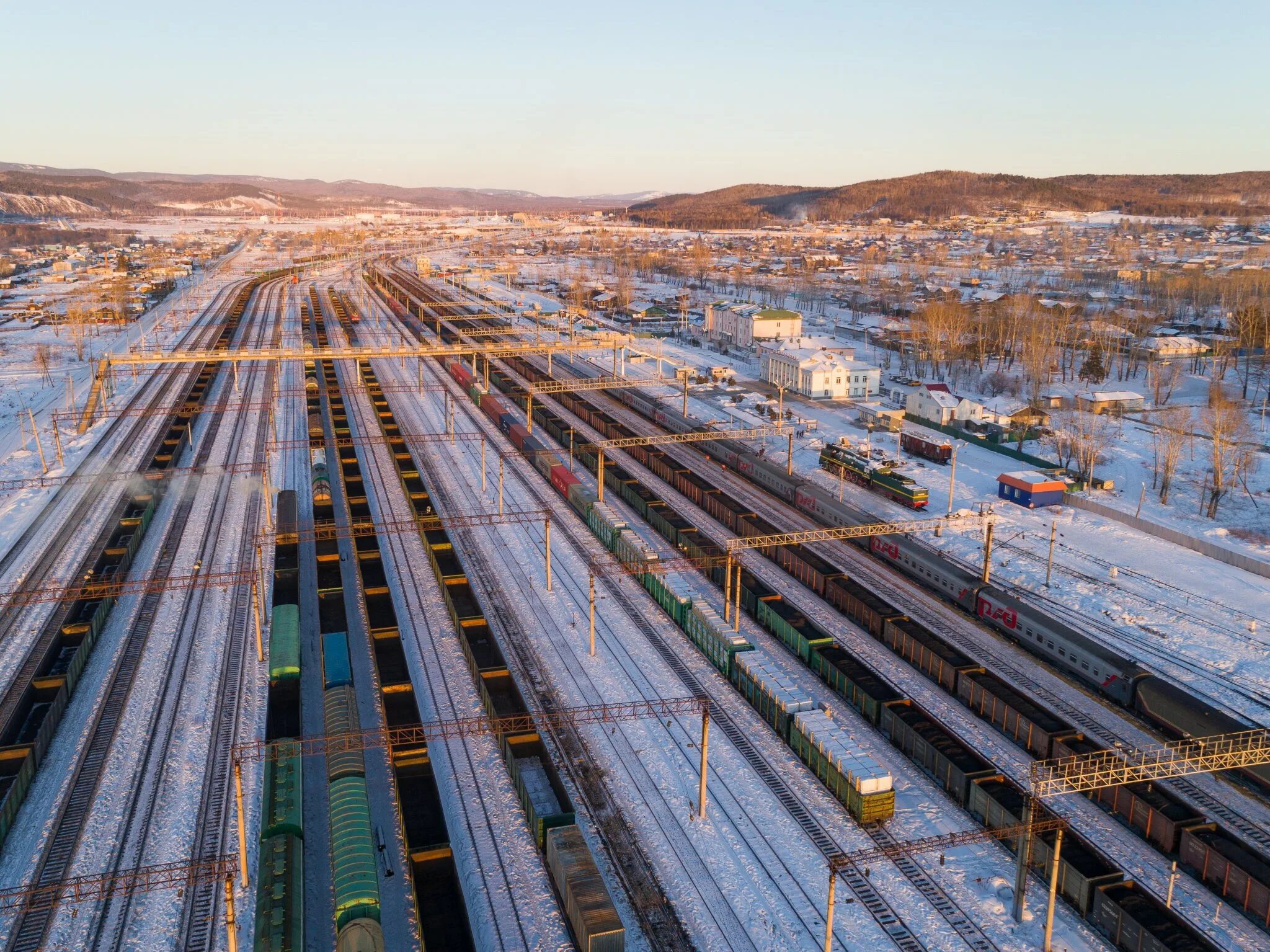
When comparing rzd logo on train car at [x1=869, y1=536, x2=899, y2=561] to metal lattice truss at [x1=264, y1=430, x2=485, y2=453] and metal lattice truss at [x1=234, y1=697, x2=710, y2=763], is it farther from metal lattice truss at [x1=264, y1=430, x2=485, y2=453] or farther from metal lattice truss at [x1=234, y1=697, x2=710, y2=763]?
metal lattice truss at [x1=264, y1=430, x2=485, y2=453]

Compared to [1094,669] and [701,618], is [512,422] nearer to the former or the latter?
[701,618]

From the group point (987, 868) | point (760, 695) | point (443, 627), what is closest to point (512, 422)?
point (443, 627)

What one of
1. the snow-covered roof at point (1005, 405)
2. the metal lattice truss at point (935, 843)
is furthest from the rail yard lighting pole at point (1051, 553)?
the snow-covered roof at point (1005, 405)

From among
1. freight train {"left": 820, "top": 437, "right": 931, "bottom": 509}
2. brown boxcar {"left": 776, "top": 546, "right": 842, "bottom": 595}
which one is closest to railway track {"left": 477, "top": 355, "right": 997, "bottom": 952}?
brown boxcar {"left": 776, "top": 546, "right": 842, "bottom": 595}

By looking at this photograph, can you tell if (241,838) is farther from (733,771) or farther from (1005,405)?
(1005,405)

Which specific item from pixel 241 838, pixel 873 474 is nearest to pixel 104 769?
pixel 241 838

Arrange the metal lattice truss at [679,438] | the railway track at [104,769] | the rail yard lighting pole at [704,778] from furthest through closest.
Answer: the metal lattice truss at [679,438], the rail yard lighting pole at [704,778], the railway track at [104,769]

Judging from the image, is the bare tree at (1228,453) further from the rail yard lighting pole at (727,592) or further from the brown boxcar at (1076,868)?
the brown boxcar at (1076,868)

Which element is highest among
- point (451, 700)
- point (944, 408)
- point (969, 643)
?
point (944, 408)
